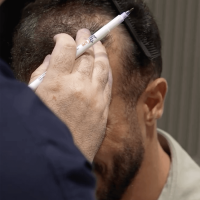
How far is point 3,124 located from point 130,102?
55 centimetres

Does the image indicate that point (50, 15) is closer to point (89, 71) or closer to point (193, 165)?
point (89, 71)

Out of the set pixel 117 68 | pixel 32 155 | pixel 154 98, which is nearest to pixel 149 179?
pixel 154 98

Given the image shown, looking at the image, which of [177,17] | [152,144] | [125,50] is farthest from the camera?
[177,17]

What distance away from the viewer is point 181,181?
→ 3.08 feet

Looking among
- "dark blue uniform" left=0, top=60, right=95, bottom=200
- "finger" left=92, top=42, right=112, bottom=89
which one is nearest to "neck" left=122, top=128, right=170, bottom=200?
"finger" left=92, top=42, right=112, bottom=89

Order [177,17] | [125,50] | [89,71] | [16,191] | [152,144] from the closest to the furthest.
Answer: [16,191], [89,71], [125,50], [152,144], [177,17]

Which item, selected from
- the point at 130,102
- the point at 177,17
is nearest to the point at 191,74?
the point at 177,17

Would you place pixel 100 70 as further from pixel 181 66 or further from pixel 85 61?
pixel 181 66

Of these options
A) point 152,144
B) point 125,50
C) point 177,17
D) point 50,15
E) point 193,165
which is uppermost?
point 50,15

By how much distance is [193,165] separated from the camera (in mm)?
1003

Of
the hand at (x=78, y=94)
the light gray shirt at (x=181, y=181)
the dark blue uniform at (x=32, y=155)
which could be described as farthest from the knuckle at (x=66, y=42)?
A: the light gray shirt at (x=181, y=181)

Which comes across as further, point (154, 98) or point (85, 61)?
point (154, 98)

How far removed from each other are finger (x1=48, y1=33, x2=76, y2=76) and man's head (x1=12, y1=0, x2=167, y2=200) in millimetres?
237

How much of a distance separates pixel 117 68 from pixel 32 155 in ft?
1.68
